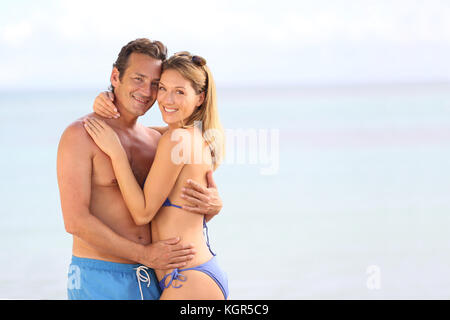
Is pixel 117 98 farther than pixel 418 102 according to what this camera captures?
No

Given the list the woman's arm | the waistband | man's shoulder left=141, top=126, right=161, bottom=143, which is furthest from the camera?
man's shoulder left=141, top=126, right=161, bottom=143

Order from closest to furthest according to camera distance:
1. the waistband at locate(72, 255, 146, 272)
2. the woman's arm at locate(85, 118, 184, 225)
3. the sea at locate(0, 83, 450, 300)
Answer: the woman's arm at locate(85, 118, 184, 225), the waistband at locate(72, 255, 146, 272), the sea at locate(0, 83, 450, 300)

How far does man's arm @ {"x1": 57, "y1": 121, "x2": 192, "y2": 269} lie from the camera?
275 centimetres

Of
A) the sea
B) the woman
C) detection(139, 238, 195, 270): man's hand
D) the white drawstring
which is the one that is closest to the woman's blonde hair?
the woman

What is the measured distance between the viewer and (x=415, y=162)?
1005 cm

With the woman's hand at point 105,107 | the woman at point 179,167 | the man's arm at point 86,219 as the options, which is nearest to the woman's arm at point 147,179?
the woman at point 179,167

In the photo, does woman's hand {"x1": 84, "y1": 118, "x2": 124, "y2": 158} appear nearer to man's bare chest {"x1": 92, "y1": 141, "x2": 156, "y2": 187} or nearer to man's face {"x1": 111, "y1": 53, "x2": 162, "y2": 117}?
man's bare chest {"x1": 92, "y1": 141, "x2": 156, "y2": 187}

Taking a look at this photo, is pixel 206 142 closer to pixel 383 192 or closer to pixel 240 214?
pixel 240 214

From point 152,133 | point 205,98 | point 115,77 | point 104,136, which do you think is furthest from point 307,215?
point 104,136

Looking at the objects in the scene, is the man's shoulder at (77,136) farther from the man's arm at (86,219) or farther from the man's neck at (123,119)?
the man's neck at (123,119)

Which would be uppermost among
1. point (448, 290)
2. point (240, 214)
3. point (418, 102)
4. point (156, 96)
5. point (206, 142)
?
point (418, 102)

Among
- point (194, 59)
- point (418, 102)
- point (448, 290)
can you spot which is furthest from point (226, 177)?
point (418, 102)

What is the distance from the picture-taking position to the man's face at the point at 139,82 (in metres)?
2.89

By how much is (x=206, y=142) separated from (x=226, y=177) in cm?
599
